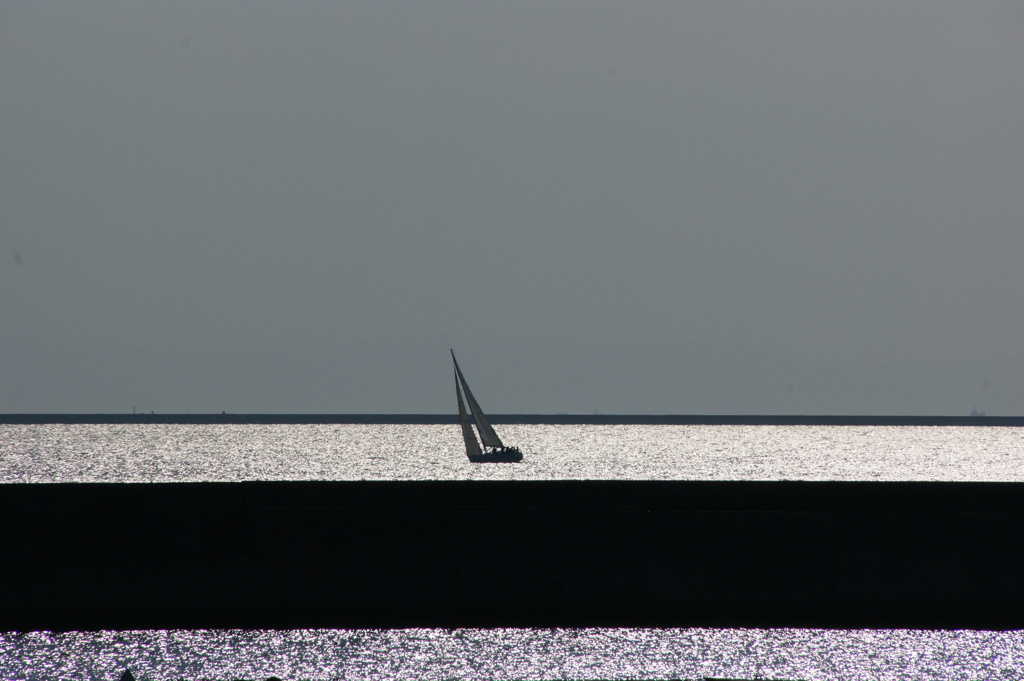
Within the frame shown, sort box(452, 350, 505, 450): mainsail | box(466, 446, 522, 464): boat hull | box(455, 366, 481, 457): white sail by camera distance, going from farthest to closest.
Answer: box(466, 446, 522, 464): boat hull → box(455, 366, 481, 457): white sail → box(452, 350, 505, 450): mainsail

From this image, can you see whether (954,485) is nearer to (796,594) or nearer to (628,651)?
(796,594)

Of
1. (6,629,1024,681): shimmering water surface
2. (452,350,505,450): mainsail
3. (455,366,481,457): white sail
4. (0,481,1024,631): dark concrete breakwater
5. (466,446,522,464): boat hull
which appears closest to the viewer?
(6,629,1024,681): shimmering water surface

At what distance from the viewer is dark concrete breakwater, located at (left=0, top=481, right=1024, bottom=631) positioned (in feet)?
53.5

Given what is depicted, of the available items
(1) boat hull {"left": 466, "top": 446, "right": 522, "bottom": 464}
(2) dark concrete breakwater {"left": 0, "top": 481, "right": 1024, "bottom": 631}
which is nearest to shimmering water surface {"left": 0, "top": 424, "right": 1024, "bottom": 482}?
(1) boat hull {"left": 466, "top": 446, "right": 522, "bottom": 464}

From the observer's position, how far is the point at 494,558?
648 inches

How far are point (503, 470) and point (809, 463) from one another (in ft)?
122

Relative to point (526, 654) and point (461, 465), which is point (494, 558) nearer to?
point (526, 654)

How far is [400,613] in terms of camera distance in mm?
16344

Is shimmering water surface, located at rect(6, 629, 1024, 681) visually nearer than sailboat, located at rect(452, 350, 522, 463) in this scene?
Yes

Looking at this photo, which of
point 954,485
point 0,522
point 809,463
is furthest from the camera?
point 809,463

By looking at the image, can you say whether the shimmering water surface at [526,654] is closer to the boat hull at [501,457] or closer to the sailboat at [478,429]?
the sailboat at [478,429]

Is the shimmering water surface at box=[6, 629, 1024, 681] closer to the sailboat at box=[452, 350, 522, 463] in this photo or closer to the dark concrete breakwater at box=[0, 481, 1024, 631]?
the dark concrete breakwater at box=[0, 481, 1024, 631]

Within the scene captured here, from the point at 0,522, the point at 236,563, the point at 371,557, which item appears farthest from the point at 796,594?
the point at 0,522

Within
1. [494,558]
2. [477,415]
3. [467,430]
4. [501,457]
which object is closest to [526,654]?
[494,558]
